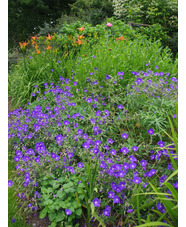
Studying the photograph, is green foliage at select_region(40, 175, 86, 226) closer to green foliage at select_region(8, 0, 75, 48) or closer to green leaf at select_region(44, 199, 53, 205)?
green leaf at select_region(44, 199, 53, 205)

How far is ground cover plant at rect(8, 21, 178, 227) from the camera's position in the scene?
1.70 m

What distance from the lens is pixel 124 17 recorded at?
8.52 meters

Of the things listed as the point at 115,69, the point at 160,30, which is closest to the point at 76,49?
the point at 115,69

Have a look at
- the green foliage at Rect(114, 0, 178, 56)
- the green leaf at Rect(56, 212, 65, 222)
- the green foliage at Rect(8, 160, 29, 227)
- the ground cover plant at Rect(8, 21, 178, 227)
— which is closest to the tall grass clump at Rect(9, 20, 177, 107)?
the ground cover plant at Rect(8, 21, 178, 227)

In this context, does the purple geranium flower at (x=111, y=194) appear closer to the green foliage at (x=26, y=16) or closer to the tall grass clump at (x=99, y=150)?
the tall grass clump at (x=99, y=150)

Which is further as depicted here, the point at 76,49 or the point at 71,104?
the point at 76,49

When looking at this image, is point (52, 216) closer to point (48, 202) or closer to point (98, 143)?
point (48, 202)

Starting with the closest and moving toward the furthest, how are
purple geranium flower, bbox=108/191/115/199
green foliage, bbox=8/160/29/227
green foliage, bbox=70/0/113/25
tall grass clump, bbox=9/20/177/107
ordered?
purple geranium flower, bbox=108/191/115/199
green foliage, bbox=8/160/29/227
tall grass clump, bbox=9/20/177/107
green foliage, bbox=70/0/113/25

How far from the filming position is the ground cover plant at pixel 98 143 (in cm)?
170

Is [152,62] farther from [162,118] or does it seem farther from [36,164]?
[36,164]

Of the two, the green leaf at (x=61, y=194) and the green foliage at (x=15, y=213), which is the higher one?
the green leaf at (x=61, y=194)

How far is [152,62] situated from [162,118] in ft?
5.64

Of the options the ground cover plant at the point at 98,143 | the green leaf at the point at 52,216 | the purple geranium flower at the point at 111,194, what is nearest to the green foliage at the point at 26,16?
the ground cover plant at the point at 98,143

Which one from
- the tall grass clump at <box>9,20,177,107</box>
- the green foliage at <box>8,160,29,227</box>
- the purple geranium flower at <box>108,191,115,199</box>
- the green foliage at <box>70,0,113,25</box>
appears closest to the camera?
the purple geranium flower at <box>108,191,115,199</box>
